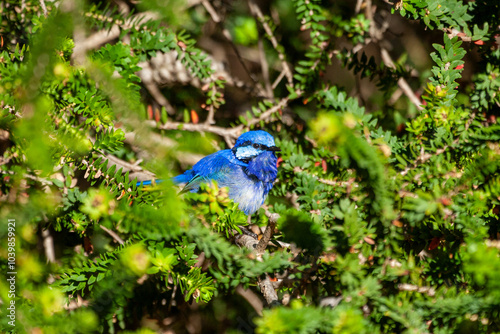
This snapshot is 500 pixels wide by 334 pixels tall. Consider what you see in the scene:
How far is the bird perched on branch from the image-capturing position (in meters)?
2.22

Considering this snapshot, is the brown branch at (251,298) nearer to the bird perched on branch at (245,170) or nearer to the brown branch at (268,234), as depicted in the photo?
the bird perched on branch at (245,170)

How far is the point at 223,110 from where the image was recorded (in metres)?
2.94

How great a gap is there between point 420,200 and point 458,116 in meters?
0.46

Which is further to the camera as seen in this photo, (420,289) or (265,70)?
(265,70)

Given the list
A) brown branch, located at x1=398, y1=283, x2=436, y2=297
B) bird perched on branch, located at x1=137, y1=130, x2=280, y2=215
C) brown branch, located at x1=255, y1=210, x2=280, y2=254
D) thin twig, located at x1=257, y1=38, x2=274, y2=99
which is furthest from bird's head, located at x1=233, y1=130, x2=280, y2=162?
brown branch, located at x1=398, y1=283, x2=436, y2=297

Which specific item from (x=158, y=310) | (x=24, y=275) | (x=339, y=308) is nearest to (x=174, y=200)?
(x=339, y=308)

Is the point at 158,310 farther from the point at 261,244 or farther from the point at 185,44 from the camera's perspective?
the point at 185,44

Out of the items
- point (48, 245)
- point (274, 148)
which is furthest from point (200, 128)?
point (48, 245)

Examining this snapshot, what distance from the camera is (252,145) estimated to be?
2.24m

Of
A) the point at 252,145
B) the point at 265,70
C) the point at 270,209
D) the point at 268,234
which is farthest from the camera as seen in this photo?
the point at 265,70

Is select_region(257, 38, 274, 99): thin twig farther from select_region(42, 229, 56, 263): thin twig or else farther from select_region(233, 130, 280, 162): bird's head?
select_region(42, 229, 56, 263): thin twig

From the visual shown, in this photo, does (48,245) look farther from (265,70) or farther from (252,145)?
(265,70)

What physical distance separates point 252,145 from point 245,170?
0.23m

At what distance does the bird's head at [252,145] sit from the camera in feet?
7.04
